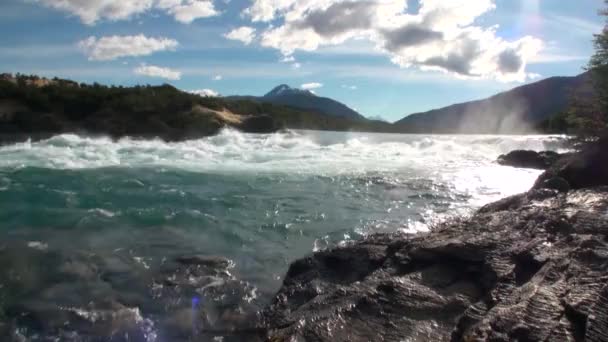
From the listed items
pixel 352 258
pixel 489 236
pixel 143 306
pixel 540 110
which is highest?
pixel 540 110

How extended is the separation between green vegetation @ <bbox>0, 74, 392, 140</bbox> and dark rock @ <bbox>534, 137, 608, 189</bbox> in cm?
3636

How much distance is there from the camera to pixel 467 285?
17.3ft

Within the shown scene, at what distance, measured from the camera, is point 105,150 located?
25078mm

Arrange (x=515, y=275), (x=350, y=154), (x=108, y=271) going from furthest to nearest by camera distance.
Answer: (x=350, y=154) → (x=108, y=271) → (x=515, y=275)

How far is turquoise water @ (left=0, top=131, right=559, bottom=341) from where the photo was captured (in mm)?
6246

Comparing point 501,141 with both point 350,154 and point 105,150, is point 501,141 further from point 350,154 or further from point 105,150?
point 105,150

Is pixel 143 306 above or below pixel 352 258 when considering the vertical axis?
Answer: below

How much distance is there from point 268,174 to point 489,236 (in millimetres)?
14440

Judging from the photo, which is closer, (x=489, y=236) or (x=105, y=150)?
(x=489, y=236)

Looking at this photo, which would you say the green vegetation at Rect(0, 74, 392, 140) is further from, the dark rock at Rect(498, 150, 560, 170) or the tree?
the tree

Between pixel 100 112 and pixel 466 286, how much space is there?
5636 centimetres

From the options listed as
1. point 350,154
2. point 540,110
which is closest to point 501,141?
point 350,154

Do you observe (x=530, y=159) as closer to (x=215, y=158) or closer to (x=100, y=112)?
(x=215, y=158)

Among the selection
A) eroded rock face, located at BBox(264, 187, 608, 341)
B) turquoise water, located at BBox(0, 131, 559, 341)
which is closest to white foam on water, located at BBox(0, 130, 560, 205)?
turquoise water, located at BBox(0, 131, 559, 341)
